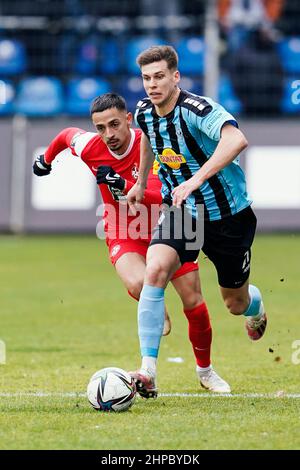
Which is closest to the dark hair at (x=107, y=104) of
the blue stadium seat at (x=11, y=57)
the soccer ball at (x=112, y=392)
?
the soccer ball at (x=112, y=392)

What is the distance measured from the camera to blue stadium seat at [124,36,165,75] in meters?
20.6

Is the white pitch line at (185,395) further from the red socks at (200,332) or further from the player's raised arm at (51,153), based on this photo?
the player's raised arm at (51,153)

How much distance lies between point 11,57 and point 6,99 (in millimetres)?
972

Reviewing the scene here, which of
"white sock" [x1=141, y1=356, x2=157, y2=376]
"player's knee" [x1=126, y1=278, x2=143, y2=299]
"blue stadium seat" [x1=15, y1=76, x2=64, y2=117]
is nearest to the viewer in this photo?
"white sock" [x1=141, y1=356, x2=157, y2=376]

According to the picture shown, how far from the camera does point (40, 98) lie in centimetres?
2042

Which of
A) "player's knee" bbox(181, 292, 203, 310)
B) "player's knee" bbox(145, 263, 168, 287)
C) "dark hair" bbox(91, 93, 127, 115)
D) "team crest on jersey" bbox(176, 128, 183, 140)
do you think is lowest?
"player's knee" bbox(181, 292, 203, 310)

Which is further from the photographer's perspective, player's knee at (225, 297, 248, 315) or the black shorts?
player's knee at (225, 297, 248, 315)

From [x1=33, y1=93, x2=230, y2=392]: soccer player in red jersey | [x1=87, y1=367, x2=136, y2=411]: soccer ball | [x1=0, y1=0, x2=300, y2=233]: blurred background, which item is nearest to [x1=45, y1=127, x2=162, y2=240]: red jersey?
[x1=33, y1=93, x2=230, y2=392]: soccer player in red jersey

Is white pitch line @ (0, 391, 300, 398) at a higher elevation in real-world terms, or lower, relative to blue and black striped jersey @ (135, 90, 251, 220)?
lower

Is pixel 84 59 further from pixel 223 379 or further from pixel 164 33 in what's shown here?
pixel 223 379

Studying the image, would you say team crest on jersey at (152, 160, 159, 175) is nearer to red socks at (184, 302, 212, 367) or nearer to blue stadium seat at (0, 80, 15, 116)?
red socks at (184, 302, 212, 367)

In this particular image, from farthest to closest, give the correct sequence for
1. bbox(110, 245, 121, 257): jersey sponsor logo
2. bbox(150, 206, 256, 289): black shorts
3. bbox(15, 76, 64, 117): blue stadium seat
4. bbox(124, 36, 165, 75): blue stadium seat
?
1. bbox(124, 36, 165, 75): blue stadium seat
2. bbox(15, 76, 64, 117): blue stadium seat
3. bbox(110, 245, 121, 257): jersey sponsor logo
4. bbox(150, 206, 256, 289): black shorts

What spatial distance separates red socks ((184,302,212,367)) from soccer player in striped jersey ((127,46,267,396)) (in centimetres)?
9

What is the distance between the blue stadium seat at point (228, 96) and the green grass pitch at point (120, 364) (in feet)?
15.5
